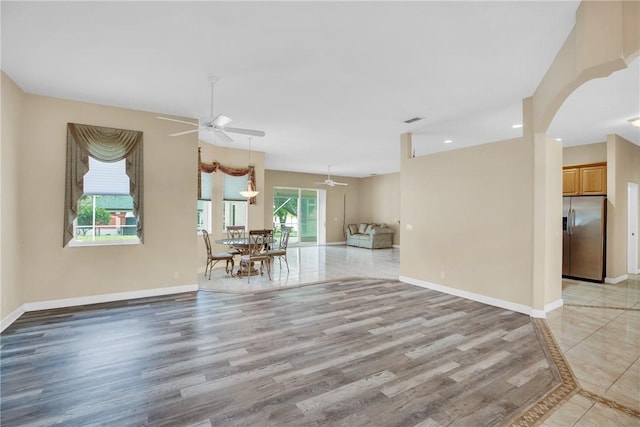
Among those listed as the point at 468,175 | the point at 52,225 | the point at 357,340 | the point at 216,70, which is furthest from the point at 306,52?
the point at 52,225

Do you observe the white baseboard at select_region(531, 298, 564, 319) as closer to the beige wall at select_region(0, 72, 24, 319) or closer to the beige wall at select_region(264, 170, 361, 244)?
the beige wall at select_region(0, 72, 24, 319)

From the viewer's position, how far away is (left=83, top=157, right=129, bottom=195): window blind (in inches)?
183

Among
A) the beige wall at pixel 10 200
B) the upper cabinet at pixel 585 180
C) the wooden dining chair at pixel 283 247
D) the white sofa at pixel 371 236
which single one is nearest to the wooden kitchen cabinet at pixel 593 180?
the upper cabinet at pixel 585 180

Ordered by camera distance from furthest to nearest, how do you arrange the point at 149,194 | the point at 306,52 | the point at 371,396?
the point at 149,194, the point at 306,52, the point at 371,396

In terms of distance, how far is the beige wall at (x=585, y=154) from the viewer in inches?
253

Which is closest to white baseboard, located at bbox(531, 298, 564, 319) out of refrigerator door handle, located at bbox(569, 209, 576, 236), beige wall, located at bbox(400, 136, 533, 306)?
beige wall, located at bbox(400, 136, 533, 306)

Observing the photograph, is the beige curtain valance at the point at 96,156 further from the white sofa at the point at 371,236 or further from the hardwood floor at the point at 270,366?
the white sofa at the point at 371,236

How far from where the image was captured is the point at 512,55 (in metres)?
3.13

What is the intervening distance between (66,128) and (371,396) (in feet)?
17.6

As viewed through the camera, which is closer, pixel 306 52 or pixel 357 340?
pixel 306 52

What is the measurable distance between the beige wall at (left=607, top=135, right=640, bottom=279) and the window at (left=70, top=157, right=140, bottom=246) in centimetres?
907

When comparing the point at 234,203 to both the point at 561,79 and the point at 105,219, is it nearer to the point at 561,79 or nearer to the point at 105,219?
the point at 105,219

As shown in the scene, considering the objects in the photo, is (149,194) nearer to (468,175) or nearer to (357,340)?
(357,340)

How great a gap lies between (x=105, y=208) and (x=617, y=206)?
31.8 feet
